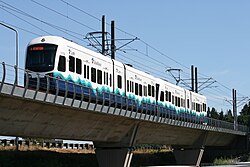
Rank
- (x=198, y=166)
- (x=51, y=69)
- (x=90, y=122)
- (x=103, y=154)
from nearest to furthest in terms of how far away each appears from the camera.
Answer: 1. (x=51, y=69)
2. (x=90, y=122)
3. (x=103, y=154)
4. (x=198, y=166)

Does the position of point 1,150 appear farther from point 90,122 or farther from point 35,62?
point 35,62

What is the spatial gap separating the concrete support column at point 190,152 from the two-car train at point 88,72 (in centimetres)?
1765

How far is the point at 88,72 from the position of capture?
109ft

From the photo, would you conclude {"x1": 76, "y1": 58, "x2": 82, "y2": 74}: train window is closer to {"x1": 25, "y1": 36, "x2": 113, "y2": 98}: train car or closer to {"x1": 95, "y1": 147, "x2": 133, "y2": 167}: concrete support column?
{"x1": 25, "y1": 36, "x2": 113, "y2": 98}: train car

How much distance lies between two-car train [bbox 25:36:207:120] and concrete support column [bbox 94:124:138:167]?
3.40m

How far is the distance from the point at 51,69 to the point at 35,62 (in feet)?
4.38

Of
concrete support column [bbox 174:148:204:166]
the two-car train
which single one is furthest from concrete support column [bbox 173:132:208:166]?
the two-car train

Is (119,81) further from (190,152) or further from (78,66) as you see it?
(190,152)

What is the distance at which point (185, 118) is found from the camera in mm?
54062

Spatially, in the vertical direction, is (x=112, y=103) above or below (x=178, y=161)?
above

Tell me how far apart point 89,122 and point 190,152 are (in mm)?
33555

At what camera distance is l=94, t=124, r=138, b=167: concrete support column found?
4197cm

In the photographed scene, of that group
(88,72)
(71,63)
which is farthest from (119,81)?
(71,63)

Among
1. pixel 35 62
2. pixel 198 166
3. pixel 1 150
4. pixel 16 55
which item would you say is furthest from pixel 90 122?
pixel 198 166
